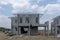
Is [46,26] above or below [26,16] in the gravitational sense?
below

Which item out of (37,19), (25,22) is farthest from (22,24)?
(37,19)

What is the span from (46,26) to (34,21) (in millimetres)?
3372

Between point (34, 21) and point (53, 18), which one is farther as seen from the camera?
point (53, 18)

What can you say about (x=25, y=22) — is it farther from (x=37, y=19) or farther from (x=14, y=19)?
(x=14, y=19)

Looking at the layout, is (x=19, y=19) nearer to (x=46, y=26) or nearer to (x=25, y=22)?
(x=25, y=22)

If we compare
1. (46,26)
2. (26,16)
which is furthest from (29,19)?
(46,26)

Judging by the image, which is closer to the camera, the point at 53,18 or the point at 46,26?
the point at 46,26

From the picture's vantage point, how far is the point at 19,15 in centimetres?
3784

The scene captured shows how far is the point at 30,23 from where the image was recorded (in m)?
37.1

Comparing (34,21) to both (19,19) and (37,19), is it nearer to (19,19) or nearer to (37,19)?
(37,19)

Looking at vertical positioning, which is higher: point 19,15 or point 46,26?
point 19,15

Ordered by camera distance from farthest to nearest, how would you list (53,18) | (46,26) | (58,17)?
1. (53,18)
2. (58,17)
3. (46,26)

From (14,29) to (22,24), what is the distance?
8.88 metres

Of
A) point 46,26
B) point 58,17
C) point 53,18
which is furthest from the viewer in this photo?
point 53,18
